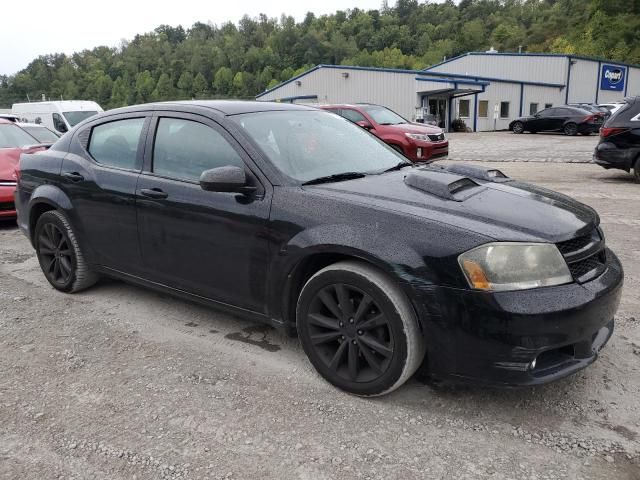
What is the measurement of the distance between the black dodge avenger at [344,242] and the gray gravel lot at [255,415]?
0.26 meters

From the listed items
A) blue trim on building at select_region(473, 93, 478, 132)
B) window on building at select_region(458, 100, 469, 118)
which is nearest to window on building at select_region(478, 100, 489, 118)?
blue trim on building at select_region(473, 93, 478, 132)

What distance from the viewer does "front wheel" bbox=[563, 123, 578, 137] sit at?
26.3m

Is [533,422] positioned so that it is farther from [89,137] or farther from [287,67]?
[287,67]

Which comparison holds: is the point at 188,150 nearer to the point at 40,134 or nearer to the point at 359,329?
the point at 359,329

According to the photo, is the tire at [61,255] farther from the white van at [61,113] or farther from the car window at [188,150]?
the white van at [61,113]

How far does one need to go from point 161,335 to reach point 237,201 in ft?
4.00

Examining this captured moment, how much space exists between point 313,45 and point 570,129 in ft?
240

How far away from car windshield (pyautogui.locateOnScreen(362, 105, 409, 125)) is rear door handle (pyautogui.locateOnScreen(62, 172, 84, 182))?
9.72 meters

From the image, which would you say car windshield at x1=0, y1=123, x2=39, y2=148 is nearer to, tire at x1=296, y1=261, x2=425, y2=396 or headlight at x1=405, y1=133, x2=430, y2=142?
tire at x1=296, y1=261, x2=425, y2=396

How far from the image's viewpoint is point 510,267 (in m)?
2.50

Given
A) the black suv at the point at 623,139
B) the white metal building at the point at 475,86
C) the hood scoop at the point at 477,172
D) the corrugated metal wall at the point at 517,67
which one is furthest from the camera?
the corrugated metal wall at the point at 517,67

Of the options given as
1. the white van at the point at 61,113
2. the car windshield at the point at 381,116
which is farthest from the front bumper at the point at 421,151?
the white van at the point at 61,113

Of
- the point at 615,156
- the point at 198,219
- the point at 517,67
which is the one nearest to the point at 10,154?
the point at 198,219

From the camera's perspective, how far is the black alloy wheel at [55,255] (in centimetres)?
446
